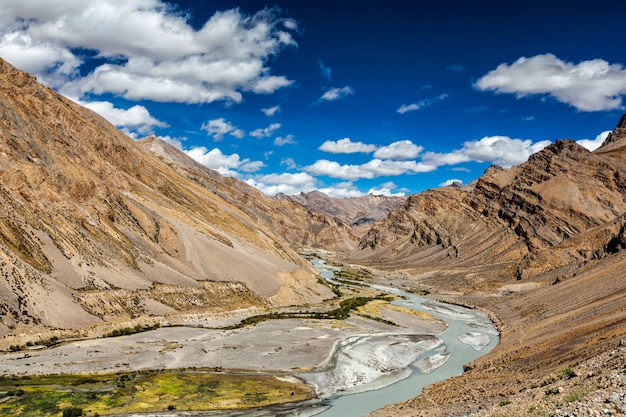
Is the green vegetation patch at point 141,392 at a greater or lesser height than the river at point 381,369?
greater

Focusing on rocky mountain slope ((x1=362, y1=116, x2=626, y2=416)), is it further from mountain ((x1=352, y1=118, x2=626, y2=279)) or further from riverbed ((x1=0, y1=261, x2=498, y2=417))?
riverbed ((x1=0, y1=261, x2=498, y2=417))

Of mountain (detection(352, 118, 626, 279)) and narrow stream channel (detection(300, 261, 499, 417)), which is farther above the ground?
mountain (detection(352, 118, 626, 279))

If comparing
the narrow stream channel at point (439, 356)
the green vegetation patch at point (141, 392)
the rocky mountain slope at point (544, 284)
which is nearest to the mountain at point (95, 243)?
the green vegetation patch at point (141, 392)

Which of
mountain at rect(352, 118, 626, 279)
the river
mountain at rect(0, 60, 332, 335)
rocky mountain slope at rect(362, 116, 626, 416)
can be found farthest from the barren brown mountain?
the river

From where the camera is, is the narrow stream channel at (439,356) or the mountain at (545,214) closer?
the narrow stream channel at (439,356)

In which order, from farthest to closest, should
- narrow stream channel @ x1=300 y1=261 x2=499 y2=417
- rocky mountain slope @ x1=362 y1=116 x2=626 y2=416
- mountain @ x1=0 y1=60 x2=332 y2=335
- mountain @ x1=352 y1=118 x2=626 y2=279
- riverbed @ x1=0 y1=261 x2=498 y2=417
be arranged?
mountain @ x1=352 y1=118 x2=626 y2=279, mountain @ x1=0 y1=60 x2=332 y2=335, riverbed @ x1=0 y1=261 x2=498 y2=417, narrow stream channel @ x1=300 y1=261 x2=499 y2=417, rocky mountain slope @ x1=362 y1=116 x2=626 y2=416

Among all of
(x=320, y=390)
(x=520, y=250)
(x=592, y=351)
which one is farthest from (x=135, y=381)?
(x=520, y=250)

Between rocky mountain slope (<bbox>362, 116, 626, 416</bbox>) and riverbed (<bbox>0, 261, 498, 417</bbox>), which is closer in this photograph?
rocky mountain slope (<bbox>362, 116, 626, 416</bbox>)

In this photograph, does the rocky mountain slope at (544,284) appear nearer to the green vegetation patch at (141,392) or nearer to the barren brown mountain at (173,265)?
the barren brown mountain at (173,265)
